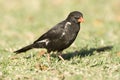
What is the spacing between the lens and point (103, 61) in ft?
33.6

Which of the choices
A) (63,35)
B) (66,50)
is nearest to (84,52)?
(66,50)

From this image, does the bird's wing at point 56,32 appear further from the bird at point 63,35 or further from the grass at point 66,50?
the grass at point 66,50

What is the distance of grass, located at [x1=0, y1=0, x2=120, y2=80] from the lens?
928cm

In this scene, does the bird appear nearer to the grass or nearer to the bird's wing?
the bird's wing

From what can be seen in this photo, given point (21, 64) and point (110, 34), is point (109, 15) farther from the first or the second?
point (21, 64)

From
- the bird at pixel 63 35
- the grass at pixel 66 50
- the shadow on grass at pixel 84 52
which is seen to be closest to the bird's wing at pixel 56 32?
the bird at pixel 63 35

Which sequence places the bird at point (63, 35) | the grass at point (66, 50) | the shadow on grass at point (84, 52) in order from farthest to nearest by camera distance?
the shadow on grass at point (84, 52) → the bird at point (63, 35) → the grass at point (66, 50)

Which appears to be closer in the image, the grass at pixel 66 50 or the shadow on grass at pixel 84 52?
the grass at pixel 66 50

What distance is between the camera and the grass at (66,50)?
30.5 feet

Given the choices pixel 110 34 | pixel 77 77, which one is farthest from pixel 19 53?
pixel 110 34

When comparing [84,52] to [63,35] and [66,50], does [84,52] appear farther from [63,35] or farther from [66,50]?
[63,35]

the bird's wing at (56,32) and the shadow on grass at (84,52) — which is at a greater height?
the bird's wing at (56,32)

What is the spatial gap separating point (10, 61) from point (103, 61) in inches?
72.8

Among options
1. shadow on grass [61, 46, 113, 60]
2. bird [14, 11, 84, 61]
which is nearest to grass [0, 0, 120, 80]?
shadow on grass [61, 46, 113, 60]
